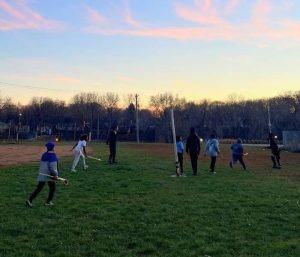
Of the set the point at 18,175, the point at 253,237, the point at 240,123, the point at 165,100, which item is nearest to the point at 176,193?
the point at 253,237

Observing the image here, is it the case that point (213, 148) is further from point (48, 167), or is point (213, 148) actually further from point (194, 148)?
point (48, 167)

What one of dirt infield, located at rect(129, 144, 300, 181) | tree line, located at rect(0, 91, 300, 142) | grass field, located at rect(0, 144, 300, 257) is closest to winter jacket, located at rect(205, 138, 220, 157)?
dirt infield, located at rect(129, 144, 300, 181)

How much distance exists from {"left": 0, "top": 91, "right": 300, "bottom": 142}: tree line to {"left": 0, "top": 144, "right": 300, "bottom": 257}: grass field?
91.5 m

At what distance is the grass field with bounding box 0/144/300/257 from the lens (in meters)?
7.60

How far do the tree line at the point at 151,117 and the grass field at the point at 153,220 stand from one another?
9153cm

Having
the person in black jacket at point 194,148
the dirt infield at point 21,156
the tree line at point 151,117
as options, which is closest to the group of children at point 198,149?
the person in black jacket at point 194,148

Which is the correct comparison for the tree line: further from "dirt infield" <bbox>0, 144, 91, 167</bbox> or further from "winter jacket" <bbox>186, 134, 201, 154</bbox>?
"winter jacket" <bbox>186, 134, 201, 154</bbox>

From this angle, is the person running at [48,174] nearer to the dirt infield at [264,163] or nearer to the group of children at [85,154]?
the group of children at [85,154]

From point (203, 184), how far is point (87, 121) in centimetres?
11226

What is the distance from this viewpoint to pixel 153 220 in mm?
9695

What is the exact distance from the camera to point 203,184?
16.0 meters

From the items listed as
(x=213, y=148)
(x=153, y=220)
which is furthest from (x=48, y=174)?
(x=213, y=148)

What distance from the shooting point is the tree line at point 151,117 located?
111625 millimetres

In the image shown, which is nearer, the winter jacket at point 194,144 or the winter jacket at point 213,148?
the winter jacket at point 194,144
